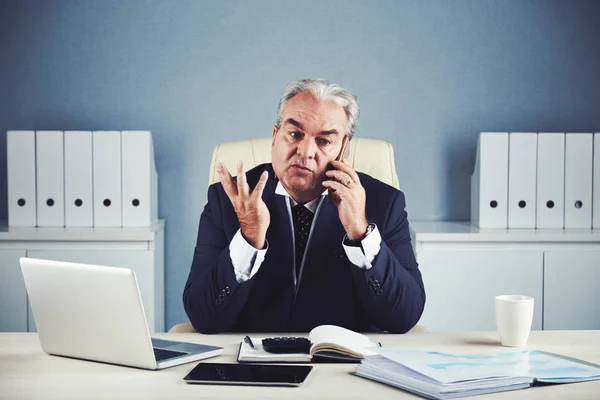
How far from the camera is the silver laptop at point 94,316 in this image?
1.25 metres

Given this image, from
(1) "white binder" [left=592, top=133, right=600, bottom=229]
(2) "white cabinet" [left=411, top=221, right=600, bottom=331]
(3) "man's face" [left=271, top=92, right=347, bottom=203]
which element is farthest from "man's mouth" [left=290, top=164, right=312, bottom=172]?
(1) "white binder" [left=592, top=133, right=600, bottom=229]

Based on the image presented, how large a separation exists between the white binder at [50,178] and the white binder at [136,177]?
248mm

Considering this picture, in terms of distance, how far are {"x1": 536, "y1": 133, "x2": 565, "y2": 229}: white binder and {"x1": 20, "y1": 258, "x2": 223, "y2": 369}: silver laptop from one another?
6.75 feet

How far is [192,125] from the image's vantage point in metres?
3.39

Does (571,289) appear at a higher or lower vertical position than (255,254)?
lower

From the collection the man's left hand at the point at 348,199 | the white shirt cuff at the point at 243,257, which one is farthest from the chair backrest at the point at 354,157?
the white shirt cuff at the point at 243,257

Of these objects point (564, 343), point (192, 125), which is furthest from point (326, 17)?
point (564, 343)

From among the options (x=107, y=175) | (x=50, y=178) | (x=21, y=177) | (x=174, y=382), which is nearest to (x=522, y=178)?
(x=107, y=175)

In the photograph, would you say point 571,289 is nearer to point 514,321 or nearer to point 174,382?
point 514,321

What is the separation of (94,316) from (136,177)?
181cm

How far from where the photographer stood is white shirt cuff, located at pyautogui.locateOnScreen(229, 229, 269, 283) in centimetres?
170

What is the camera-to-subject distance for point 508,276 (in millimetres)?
2975

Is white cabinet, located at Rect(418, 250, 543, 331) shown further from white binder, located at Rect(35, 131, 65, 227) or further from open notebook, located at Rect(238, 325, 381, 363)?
open notebook, located at Rect(238, 325, 381, 363)

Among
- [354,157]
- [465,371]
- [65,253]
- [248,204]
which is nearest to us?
[465,371]
